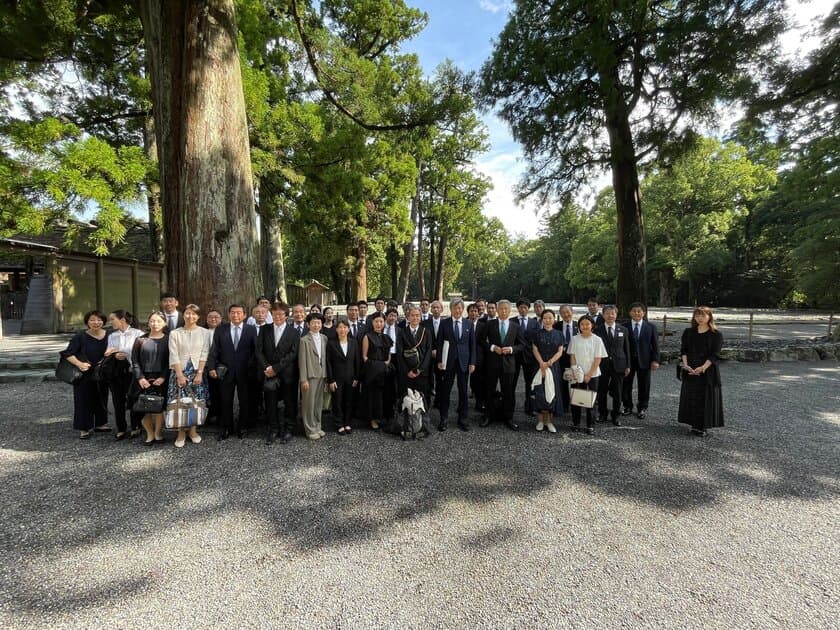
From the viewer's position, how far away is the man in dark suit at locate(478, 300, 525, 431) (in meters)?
5.07

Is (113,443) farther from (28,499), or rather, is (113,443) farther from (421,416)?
(421,416)

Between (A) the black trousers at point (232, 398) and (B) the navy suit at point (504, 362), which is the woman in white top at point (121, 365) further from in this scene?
(B) the navy suit at point (504, 362)

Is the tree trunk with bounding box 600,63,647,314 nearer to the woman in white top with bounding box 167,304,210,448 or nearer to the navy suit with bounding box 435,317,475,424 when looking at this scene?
the navy suit with bounding box 435,317,475,424

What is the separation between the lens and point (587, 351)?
195 inches

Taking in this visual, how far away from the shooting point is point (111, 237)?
6.76m

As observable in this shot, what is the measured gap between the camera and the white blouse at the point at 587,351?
4.89 m

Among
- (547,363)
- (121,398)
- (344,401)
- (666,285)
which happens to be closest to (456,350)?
(547,363)

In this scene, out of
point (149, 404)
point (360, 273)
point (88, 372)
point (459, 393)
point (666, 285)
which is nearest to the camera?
point (149, 404)

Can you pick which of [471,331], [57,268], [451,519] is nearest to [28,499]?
[451,519]

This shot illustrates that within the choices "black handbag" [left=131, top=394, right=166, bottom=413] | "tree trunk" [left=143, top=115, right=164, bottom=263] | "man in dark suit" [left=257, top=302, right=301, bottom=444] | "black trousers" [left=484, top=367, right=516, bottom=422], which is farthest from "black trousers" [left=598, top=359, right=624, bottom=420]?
"tree trunk" [left=143, top=115, right=164, bottom=263]

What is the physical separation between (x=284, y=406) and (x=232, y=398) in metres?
0.64

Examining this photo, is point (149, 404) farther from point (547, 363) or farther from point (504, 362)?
point (547, 363)

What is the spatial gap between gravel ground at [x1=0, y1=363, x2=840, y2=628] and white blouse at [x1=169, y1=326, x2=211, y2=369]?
3.37 ft

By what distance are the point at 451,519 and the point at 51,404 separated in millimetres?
6746
